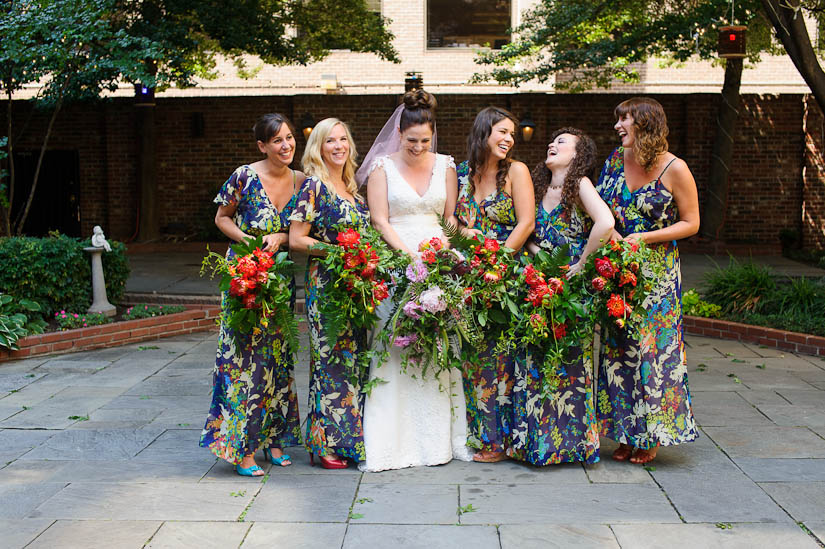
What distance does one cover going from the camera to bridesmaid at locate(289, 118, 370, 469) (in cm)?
459

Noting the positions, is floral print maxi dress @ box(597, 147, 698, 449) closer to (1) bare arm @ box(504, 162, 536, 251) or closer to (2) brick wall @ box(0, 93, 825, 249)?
(1) bare arm @ box(504, 162, 536, 251)

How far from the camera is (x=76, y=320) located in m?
8.29

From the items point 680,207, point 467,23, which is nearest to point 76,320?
point 680,207

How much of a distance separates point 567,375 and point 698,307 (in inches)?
199

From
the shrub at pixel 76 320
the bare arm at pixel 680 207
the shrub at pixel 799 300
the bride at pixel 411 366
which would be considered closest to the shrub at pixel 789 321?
the shrub at pixel 799 300

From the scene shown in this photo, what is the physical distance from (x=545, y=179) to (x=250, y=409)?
207 centimetres

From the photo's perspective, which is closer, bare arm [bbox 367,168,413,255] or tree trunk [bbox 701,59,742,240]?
bare arm [bbox 367,168,413,255]

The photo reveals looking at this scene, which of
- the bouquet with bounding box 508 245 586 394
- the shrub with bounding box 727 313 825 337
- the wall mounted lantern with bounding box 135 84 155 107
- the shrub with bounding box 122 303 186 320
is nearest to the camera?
the bouquet with bounding box 508 245 586 394

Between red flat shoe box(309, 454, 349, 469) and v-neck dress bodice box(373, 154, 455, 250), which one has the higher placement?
v-neck dress bodice box(373, 154, 455, 250)

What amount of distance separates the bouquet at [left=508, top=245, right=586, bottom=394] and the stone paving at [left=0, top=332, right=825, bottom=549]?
0.66 meters

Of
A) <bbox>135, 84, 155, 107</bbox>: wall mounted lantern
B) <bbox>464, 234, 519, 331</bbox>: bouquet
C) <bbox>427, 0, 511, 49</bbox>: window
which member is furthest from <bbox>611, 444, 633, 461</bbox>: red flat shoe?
<bbox>427, 0, 511, 49</bbox>: window

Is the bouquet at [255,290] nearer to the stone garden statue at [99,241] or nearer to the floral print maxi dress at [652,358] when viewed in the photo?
the floral print maxi dress at [652,358]

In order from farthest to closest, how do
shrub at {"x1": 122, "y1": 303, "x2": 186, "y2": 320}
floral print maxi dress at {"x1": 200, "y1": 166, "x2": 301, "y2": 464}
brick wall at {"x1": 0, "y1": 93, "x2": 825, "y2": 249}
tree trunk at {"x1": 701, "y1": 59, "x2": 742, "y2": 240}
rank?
brick wall at {"x1": 0, "y1": 93, "x2": 825, "y2": 249}, tree trunk at {"x1": 701, "y1": 59, "x2": 742, "y2": 240}, shrub at {"x1": 122, "y1": 303, "x2": 186, "y2": 320}, floral print maxi dress at {"x1": 200, "y1": 166, "x2": 301, "y2": 464}

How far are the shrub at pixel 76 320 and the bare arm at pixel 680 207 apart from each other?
5837mm
